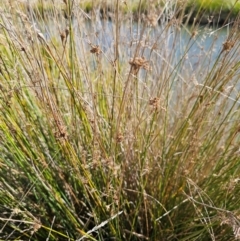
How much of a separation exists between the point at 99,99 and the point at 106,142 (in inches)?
9.2

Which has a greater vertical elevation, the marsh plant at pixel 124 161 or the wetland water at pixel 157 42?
the wetland water at pixel 157 42

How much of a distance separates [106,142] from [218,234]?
0.41m

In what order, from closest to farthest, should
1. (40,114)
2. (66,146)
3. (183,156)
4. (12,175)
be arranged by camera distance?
1. (66,146)
2. (183,156)
3. (12,175)
4. (40,114)

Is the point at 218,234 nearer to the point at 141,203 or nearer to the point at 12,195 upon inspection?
the point at 141,203

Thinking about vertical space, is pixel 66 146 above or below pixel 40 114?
above

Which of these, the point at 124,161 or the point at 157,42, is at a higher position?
the point at 157,42

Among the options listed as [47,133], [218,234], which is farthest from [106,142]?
[218,234]

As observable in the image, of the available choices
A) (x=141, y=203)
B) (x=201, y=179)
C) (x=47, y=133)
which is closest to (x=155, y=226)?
(x=141, y=203)

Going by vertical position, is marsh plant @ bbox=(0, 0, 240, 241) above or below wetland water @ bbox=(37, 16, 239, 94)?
below

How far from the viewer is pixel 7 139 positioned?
132 cm

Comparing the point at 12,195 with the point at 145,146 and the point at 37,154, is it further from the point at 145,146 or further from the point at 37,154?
the point at 145,146

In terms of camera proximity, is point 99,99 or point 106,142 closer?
point 106,142

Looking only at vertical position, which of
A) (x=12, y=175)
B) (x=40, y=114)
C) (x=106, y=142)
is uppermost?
(x=106, y=142)

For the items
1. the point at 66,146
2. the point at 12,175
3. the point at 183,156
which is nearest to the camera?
the point at 66,146
